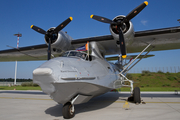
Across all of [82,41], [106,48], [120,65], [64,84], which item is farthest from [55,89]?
[120,65]

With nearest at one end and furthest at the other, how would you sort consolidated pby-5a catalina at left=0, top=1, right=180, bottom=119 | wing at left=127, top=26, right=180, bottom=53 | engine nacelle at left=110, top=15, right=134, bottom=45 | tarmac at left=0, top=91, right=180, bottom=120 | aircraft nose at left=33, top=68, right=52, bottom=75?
aircraft nose at left=33, top=68, right=52, bottom=75 → consolidated pby-5a catalina at left=0, top=1, right=180, bottom=119 → tarmac at left=0, top=91, right=180, bottom=120 → engine nacelle at left=110, top=15, right=134, bottom=45 → wing at left=127, top=26, right=180, bottom=53

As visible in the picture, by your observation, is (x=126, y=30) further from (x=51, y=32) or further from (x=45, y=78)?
(x=45, y=78)

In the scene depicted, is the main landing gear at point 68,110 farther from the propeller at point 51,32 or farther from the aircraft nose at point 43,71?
the propeller at point 51,32

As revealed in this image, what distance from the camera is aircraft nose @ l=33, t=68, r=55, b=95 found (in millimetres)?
4020

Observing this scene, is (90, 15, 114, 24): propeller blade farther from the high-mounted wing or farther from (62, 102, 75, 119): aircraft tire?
(62, 102, 75, 119): aircraft tire

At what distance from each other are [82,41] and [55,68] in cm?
564

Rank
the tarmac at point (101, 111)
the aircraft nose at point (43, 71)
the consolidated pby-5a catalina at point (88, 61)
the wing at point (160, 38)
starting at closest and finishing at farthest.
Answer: the aircraft nose at point (43, 71) < the consolidated pby-5a catalina at point (88, 61) < the tarmac at point (101, 111) < the wing at point (160, 38)

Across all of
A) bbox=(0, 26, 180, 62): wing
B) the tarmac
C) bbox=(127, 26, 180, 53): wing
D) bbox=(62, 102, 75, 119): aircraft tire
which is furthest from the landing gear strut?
bbox=(62, 102, 75, 119): aircraft tire

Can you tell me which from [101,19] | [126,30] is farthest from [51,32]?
[126,30]

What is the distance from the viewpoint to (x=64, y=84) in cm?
427

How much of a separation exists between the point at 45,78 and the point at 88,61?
2404 millimetres

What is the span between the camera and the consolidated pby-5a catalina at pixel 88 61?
4.27 metres

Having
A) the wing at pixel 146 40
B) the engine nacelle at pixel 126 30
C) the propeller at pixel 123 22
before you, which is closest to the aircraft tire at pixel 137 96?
the propeller at pixel 123 22

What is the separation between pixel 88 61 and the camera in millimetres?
6090
